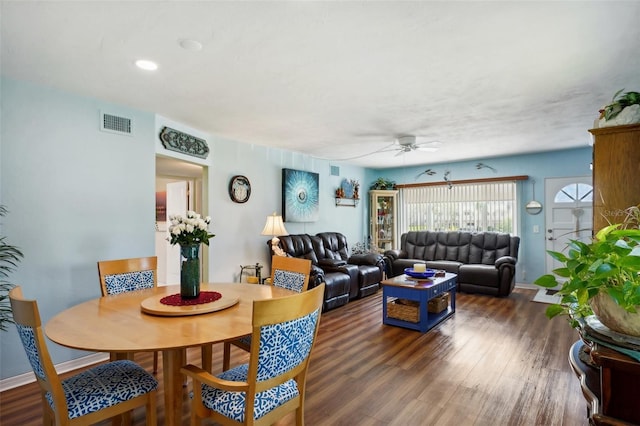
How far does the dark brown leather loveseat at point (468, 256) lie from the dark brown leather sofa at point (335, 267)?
3.28ft

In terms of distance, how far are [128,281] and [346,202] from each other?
5.02 m

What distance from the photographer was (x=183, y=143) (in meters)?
4.02

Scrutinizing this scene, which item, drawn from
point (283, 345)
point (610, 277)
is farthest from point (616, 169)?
point (283, 345)

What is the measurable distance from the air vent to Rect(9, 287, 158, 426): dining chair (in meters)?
2.07

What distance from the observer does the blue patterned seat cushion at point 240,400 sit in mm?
1460

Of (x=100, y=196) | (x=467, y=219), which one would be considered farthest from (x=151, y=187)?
(x=467, y=219)

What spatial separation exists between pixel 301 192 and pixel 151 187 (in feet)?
8.97

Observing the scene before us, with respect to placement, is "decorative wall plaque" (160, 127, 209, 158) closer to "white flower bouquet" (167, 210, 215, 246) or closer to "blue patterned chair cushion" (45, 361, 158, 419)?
"white flower bouquet" (167, 210, 215, 246)

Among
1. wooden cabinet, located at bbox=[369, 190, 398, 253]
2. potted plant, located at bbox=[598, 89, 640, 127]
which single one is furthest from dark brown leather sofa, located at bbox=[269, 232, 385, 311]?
potted plant, located at bbox=[598, 89, 640, 127]

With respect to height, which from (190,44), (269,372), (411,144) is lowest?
(269,372)

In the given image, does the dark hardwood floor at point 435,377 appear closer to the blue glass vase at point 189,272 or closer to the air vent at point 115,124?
the blue glass vase at point 189,272

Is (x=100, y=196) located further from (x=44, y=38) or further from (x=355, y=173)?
(x=355, y=173)

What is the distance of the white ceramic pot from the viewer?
88 cm

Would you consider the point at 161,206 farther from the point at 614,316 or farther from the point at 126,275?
the point at 614,316
